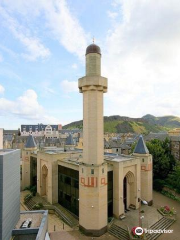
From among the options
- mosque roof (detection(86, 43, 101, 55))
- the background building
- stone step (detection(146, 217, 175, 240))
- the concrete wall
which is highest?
mosque roof (detection(86, 43, 101, 55))

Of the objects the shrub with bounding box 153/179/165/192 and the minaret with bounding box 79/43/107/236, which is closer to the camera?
the minaret with bounding box 79/43/107/236

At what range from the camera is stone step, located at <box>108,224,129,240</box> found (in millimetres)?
24909

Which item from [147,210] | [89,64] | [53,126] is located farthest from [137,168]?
[53,126]

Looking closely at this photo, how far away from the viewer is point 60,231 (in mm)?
26719

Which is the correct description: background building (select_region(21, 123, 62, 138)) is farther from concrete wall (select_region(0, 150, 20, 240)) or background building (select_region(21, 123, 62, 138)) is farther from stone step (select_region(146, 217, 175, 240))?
concrete wall (select_region(0, 150, 20, 240))

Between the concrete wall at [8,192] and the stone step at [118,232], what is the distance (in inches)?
549

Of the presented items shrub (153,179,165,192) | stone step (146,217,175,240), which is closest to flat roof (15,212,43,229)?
stone step (146,217,175,240)

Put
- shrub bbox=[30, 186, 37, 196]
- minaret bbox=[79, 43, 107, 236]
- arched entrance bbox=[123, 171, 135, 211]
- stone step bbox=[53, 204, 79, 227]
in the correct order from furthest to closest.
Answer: shrub bbox=[30, 186, 37, 196], arched entrance bbox=[123, 171, 135, 211], stone step bbox=[53, 204, 79, 227], minaret bbox=[79, 43, 107, 236]

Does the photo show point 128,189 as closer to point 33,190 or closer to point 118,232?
point 118,232

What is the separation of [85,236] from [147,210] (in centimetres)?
1322

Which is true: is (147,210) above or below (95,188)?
below

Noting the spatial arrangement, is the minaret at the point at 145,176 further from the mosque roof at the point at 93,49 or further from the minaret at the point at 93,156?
the mosque roof at the point at 93,49

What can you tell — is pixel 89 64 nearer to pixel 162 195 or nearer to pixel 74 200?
pixel 74 200

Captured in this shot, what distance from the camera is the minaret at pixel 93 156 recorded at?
83.2ft
